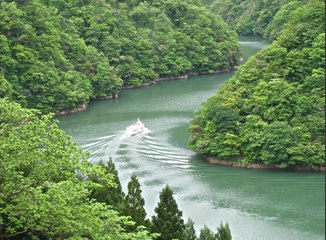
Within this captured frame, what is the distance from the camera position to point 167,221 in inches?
674

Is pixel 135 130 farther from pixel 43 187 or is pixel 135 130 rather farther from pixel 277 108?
pixel 43 187

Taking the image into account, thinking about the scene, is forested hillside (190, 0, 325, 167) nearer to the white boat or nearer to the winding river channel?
the winding river channel

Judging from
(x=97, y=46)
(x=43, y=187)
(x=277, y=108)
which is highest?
(x=97, y=46)

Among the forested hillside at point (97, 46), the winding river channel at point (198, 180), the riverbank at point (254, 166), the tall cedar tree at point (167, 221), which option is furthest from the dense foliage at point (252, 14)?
the tall cedar tree at point (167, 221)

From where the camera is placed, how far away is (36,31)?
4809cm

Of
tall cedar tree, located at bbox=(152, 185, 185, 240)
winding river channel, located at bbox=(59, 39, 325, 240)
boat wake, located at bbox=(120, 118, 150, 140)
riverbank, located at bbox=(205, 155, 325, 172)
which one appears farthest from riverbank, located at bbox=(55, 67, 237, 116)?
tall cedar tree, located at bbox=(152, 185, 185, 240)

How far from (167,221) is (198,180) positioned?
11036 millimetres

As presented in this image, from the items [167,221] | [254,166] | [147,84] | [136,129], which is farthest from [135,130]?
[147,84]

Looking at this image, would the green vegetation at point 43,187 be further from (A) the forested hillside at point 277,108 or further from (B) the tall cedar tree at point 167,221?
(A) the forested hillside at point 277,108

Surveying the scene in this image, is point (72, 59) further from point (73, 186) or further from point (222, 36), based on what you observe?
point (73, 186)

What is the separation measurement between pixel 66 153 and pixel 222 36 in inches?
2175

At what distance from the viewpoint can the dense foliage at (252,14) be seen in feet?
259

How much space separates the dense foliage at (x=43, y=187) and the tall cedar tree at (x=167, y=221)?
206 inches

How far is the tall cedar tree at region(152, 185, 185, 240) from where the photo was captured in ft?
56.0
